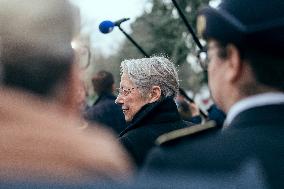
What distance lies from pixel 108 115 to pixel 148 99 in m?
1.78

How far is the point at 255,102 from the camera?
1.66 meters

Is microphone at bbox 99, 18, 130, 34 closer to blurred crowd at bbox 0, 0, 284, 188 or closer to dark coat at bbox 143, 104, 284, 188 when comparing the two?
blurred crowd at bbox 0, 0, 284, 188

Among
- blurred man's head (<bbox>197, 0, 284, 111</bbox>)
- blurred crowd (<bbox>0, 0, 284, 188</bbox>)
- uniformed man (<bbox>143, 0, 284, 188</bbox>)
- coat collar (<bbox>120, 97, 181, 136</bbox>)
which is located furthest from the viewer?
coat collar (<bbox>120, 97, 181, 136</bbox>)

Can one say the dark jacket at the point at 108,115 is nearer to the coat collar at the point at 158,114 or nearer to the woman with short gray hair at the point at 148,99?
the woman with short gray hair at the point at 148,99

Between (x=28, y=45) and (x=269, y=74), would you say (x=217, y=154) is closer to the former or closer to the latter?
(x=269, y=74)

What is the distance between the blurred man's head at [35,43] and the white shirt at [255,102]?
456mm

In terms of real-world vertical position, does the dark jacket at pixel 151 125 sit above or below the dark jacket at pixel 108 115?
above

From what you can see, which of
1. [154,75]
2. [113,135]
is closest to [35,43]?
[113,135]

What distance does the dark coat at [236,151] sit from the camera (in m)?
1.44

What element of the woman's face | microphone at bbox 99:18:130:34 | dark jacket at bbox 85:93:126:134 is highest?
the woman's face

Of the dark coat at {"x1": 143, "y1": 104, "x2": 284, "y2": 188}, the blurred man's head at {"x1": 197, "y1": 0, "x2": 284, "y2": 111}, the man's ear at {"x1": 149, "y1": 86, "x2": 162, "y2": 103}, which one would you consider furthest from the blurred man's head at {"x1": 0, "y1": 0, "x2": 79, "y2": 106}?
the man's ear at {"x1": 149, "y1": 86, "x2": 162, "y2": 103}

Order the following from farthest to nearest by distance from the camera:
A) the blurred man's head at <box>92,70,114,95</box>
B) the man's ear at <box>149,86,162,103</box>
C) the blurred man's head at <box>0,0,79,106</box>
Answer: the blurred man's head at <box>92,70,114,95</box> < the man's ear at <box>149,86,162,103</box> < the blurred man's head at <box>0,0,79,106</box>

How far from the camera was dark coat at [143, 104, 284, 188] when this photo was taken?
4.74ft

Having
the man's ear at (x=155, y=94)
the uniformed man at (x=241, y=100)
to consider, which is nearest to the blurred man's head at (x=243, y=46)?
the uniformed man at (x=241, y=100)
